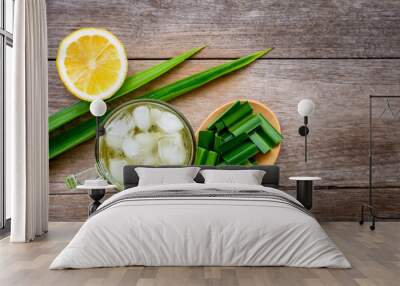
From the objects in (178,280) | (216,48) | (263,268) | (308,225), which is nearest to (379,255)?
(308,225)

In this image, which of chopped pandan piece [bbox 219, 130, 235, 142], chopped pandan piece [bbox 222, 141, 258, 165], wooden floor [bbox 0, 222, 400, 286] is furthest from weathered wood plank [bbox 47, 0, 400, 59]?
wooden floor [bbox 0, 222, 400, 286]

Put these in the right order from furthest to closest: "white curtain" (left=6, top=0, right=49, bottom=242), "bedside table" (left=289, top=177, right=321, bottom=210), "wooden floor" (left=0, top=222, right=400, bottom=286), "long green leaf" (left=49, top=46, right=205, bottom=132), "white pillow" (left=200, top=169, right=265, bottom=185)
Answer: "long green leaf" (left=49, top=46, right=205, bottom=132) < "bedside table" (left=289, top=177, right=321, bottom=210) < "white pillow" (left=200, top=169, right=265, bottom=185) < "white curtain" (left=6, top=0, right=49, bottom=242) < "wooden floor" (left=0, top=222, right=400, bottom=286)

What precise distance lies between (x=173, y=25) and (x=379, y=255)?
352 cm

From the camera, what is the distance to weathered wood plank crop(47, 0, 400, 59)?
252 inches

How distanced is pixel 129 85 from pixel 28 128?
1.57 meters

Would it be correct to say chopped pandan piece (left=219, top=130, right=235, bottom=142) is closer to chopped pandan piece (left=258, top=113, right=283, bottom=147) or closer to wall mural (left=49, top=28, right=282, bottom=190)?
wall mural (left=49, top=28, right=282, bottom=190)

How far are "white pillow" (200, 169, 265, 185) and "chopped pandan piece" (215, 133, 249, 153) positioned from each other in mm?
491

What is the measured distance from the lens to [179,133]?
20.1ft

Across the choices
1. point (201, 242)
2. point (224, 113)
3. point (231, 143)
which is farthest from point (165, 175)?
point (201, 242)

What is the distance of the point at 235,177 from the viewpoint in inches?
225

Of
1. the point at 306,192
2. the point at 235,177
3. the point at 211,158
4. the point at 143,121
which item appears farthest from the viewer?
the point at 211,158

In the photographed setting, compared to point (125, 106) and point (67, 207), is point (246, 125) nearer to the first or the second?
point (125, 106)

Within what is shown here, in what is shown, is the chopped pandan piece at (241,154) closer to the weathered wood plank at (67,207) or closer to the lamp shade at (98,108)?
the lamp shade at (98,108)

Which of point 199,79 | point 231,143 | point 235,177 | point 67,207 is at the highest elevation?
point 199,79
